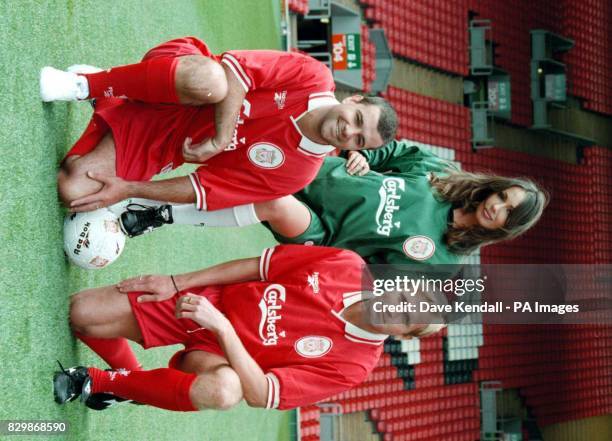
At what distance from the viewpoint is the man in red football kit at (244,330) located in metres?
2.42

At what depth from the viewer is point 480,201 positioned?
3092 mm

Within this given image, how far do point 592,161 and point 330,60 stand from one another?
16.6 ft

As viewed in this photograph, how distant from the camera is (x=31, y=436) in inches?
89.7

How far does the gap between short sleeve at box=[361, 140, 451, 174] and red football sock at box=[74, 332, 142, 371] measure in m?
1.36

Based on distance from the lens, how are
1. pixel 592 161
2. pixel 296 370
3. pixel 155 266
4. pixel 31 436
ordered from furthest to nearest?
pixel 592 161
pixel 155 266
pixel 296 370
pixel 31 436

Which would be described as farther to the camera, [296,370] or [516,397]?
[516,397]

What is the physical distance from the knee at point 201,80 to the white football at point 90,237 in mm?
579

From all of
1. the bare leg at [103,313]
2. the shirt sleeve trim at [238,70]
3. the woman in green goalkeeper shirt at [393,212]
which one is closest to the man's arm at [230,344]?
the bare leg at [103,313]

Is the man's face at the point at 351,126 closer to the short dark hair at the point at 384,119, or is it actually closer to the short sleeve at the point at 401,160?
the short dark hair at the point at 384,119

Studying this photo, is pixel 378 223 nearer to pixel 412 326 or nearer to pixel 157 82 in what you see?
pixel 412 326

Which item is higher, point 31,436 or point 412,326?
point 412,326

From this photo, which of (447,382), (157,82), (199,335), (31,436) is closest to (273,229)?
(199,335)

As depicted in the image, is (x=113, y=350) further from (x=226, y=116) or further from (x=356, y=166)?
(x=356, y=166)

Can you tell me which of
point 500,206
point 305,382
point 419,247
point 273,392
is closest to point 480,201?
point 500,206
